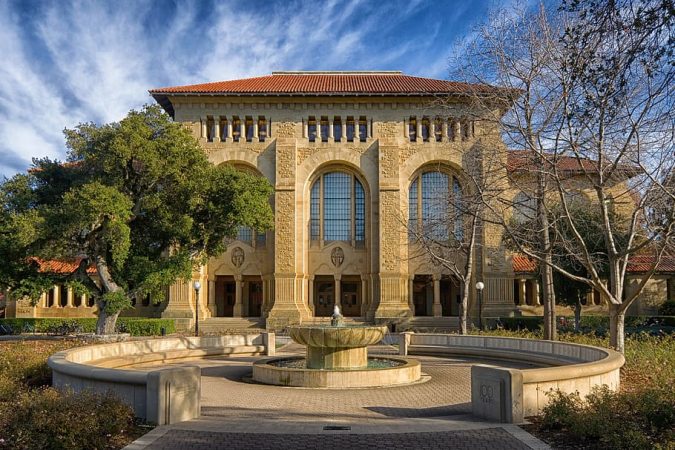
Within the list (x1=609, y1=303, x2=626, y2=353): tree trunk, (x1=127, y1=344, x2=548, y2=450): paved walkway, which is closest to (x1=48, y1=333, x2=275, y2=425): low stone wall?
(x1=127, y1=344, x2=548, y2=450): paved walkway

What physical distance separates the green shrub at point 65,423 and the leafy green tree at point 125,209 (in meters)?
15.8

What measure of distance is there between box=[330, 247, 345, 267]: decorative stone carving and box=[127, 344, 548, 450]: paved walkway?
86.9 feet

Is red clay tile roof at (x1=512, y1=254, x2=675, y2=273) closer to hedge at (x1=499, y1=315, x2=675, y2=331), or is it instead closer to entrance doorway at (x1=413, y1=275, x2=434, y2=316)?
hedge at (x1=499, y1=315, x2=675, y2=331)

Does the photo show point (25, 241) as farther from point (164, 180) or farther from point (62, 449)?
point (62, 449)

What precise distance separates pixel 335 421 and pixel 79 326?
97.0 feet

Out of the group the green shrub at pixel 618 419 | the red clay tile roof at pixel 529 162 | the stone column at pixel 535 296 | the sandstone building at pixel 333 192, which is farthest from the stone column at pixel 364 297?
the green shrub at pixel 618 419

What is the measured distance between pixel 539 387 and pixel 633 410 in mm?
1566

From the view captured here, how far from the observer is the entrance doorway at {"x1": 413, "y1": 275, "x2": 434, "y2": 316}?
148 ft

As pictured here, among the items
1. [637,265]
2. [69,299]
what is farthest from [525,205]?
[69,299]

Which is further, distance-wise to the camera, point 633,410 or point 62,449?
point 633,410

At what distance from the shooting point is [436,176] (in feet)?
141

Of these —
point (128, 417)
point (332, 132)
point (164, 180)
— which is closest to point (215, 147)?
point (332, 132)

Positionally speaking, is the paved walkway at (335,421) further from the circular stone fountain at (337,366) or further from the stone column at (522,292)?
the stone column at (522,292)

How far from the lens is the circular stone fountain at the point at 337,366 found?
14359mm
